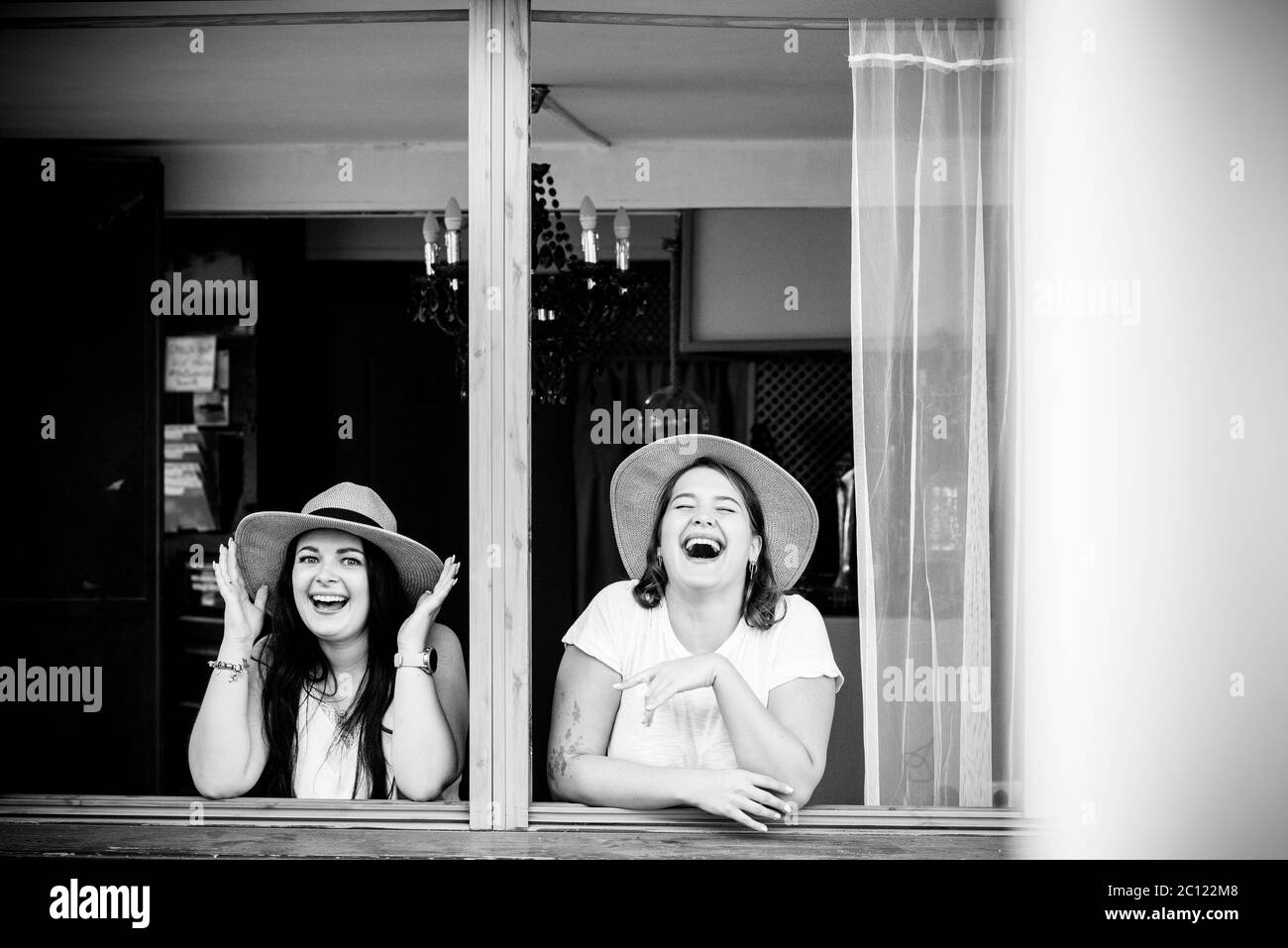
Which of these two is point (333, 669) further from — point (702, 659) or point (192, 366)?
point (192, 366)

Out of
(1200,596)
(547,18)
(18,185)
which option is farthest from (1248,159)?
(18,185)

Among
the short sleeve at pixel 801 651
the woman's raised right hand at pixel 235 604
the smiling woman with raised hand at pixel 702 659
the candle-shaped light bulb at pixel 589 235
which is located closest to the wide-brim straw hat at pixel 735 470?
the smiling woman with raised hand at pixel 702 659

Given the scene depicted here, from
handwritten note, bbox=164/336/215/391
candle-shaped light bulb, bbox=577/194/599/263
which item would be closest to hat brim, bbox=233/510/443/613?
candle-shaped light bulb, bbox=577/194/599/263

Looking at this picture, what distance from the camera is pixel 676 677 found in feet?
7.78

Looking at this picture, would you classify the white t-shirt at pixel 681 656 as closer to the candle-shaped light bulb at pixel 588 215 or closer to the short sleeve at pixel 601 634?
the short sleeve at pixel 601 634

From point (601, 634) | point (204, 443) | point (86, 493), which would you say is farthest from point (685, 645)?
point (204, 443)

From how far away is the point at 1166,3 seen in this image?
2.40 metres

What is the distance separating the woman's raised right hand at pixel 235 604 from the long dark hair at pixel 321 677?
4.0 inches

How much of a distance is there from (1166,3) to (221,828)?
2437 millimetres

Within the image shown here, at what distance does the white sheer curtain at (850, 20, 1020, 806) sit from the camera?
8.04 feet

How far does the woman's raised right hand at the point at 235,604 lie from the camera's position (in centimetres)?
251

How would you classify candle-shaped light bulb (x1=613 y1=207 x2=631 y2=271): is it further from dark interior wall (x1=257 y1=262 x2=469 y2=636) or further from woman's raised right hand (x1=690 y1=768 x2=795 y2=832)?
dark interior wall (x1=257 y1=262 x2=469 y2=636)

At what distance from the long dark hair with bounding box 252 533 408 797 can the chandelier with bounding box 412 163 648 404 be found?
4.12 feet
